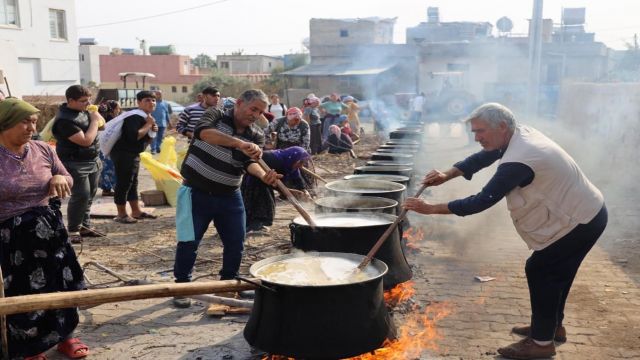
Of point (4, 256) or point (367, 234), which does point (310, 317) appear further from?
point (4, 256)

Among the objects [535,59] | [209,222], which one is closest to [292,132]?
[209,222]

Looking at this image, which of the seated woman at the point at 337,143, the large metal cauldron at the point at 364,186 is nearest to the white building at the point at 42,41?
the seated woman at the point at 337,143

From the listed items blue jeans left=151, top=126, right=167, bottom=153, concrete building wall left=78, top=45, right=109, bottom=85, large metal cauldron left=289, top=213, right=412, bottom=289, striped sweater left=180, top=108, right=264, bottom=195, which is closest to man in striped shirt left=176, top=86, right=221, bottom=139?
striped sweater left=180, top=108, right=264, bottom=195

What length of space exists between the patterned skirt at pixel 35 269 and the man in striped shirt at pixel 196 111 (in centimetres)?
419

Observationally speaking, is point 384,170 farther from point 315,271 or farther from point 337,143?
point 337,143

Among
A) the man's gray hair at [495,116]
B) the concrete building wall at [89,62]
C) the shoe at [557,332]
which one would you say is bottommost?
the shoe at [557,332]

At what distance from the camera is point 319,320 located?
280 cm

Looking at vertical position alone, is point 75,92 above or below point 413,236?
above

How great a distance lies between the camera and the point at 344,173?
40.2 ft

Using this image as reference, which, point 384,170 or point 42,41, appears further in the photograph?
point 42,41

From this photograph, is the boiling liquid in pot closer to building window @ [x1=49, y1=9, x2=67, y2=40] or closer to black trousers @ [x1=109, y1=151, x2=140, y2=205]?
black trousers @ [x1=109, y1=151, x2=140, y2=205]

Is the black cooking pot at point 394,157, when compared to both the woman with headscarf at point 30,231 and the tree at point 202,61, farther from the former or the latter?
the tree at point 202,61

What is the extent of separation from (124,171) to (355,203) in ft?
11.3

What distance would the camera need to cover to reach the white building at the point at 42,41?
23.9 metres
